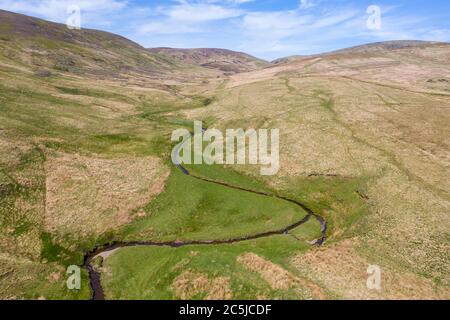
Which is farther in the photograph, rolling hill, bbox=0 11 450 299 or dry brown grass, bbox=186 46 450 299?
dry brown grass, bbox=186 46 450 299

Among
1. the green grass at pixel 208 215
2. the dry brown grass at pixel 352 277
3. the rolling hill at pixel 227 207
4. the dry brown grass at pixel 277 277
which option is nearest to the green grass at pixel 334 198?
the rolling hill at pixel 227 207

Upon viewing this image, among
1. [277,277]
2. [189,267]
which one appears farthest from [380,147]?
[189,267]

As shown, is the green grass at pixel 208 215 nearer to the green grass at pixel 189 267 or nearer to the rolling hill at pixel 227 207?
the rolling hill at pixel 227 207

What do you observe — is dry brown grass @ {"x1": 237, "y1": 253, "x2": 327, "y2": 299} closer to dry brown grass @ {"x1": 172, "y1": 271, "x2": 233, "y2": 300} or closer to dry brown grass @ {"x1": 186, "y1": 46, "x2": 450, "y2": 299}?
dry brown grass @ {"x1": 186, "y1": 46, "x2": 450, "y2": 299}

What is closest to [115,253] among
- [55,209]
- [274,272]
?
[55,209]

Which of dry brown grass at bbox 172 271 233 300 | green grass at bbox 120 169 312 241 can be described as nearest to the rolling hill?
dry brown grass at bbox 172 271 233 300
